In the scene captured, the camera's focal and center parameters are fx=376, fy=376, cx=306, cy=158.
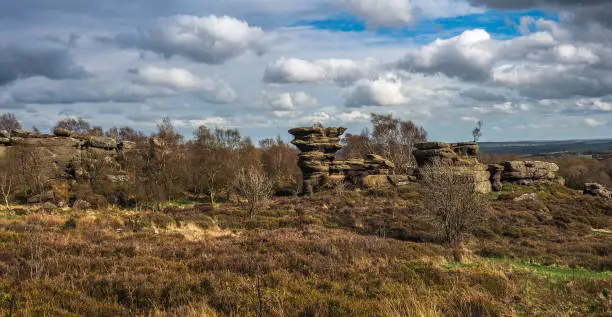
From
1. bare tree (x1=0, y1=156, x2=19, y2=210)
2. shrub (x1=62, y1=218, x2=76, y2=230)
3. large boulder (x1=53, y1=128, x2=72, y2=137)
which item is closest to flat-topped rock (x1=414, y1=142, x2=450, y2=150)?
shrub (x1=62, y1=218, x2=76, y2=230)

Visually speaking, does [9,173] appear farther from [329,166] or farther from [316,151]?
[329,166]

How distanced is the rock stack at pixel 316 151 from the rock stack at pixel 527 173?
2768 cm

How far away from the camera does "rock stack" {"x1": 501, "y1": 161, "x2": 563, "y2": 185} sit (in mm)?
59562

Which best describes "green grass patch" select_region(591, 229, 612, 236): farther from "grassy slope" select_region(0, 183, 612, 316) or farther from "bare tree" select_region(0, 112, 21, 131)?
"bare tree" select_region(0, 112, 21, 131)

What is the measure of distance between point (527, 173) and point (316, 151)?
3386cm

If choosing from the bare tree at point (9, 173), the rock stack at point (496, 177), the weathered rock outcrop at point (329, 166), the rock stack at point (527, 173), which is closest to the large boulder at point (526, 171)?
the rock stack at point (527, 173)

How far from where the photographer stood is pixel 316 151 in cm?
6353

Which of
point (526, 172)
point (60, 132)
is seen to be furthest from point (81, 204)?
point (526, 172)

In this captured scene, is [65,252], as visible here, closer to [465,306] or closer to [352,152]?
[465,306]

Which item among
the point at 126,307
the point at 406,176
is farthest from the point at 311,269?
the point at 406,176

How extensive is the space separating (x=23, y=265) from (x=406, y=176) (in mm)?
53260

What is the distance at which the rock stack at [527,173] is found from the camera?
195 ft

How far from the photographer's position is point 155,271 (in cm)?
1138

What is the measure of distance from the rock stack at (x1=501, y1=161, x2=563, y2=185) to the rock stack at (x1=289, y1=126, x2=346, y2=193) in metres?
27.7
